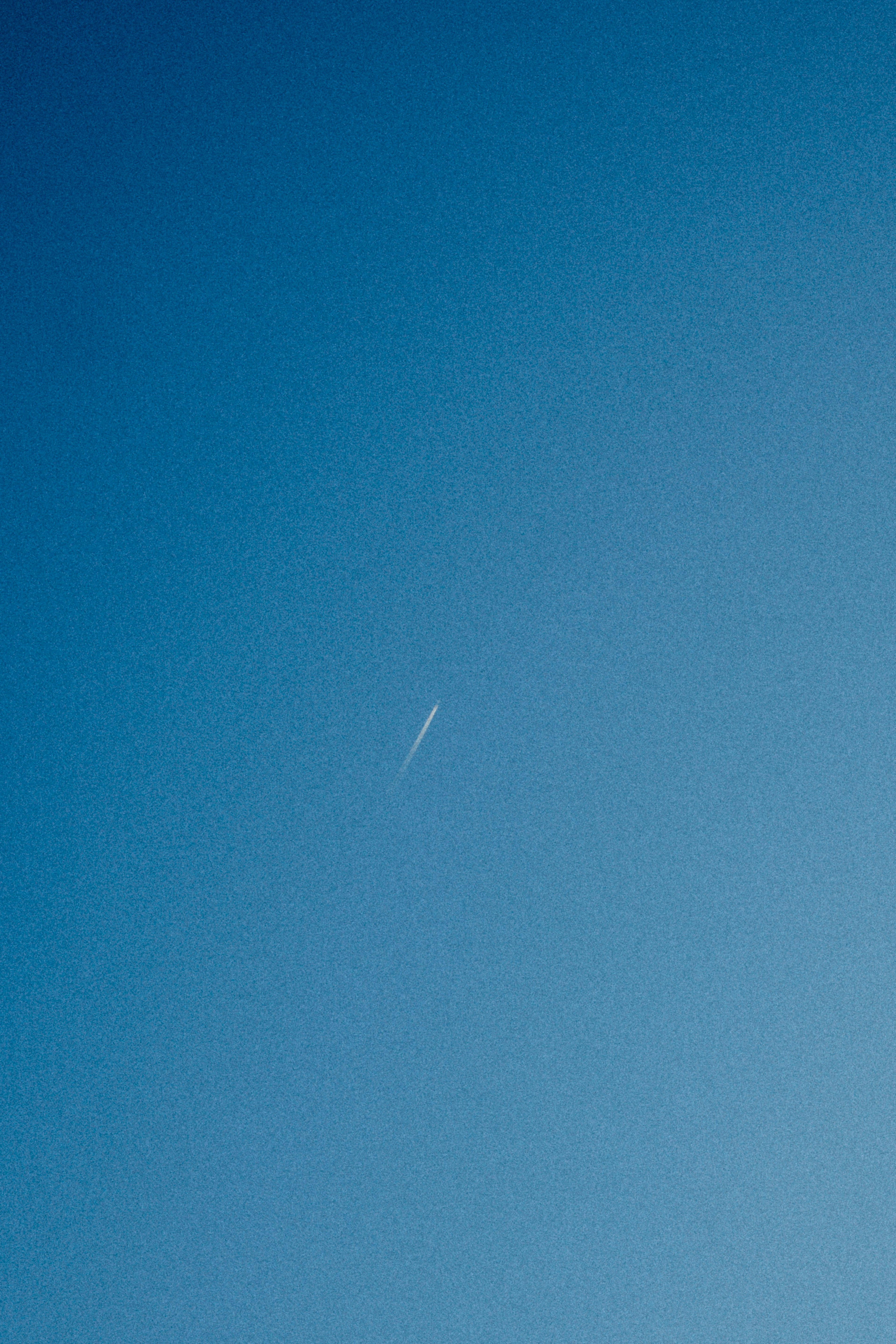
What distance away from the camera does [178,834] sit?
1.53 m

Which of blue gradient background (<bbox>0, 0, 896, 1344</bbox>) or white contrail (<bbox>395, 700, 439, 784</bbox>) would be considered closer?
blue gradient background (<bbox>0, 0, 896, 1344</bbox>)

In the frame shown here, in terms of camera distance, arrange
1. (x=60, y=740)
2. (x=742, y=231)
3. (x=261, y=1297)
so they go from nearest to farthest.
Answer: (x=261, y=1297), (x=60, y=740), (x=742, y=231)

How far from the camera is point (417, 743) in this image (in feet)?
5.14

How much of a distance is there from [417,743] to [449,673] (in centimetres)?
12

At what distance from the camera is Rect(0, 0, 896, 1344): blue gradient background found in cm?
146

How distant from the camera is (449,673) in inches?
62.2

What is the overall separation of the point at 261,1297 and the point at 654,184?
177 cm

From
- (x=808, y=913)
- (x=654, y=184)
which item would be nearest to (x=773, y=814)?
(x=808, y=913)

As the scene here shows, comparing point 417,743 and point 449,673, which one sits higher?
point 449,673

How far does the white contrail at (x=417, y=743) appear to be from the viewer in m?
1.56

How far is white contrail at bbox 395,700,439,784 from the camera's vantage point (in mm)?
1558

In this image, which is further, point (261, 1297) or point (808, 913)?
point (808, 913)

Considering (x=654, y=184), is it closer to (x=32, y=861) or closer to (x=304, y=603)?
(x=304, y=603)

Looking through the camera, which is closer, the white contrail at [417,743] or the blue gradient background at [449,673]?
the blue gradient background at [449,673]
